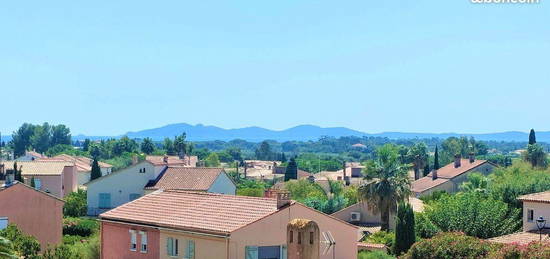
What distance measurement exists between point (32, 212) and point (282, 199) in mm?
19834

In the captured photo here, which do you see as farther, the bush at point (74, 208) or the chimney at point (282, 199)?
the bush at point (74, 208)

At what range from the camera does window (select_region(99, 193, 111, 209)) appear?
7288cm

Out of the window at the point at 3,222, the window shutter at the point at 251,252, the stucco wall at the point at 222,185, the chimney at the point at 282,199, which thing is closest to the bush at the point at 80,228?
the stucco wall at the point at 222,185

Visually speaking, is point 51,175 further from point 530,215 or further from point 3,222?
point 530,215

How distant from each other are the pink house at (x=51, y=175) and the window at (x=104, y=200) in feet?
47.7

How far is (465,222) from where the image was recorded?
169 feet

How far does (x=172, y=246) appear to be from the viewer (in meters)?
Answer: 35.9

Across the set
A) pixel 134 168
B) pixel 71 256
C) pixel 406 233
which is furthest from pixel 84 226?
pixel 71 256

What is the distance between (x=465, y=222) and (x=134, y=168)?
2982 centimetres

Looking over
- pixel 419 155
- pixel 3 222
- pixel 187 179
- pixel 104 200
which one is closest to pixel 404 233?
pixel 3 222

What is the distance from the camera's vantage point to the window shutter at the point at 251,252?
33531 millimetres

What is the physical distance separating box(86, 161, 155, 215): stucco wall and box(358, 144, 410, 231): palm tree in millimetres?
17853

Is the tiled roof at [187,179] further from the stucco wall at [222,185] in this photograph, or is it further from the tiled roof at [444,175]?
the tiled roof at [444,175]

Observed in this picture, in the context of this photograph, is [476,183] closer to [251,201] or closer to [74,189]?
[74,189]
